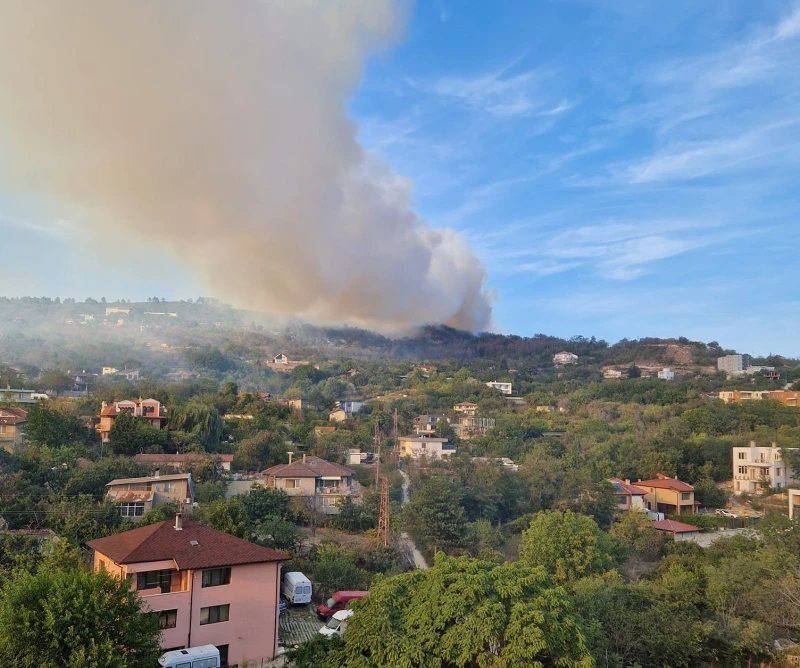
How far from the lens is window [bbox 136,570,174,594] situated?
1308 centimetres

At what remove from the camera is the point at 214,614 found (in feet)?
44.5

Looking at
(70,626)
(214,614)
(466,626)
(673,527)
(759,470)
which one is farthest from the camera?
(759,470)

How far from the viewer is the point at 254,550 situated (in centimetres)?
1438

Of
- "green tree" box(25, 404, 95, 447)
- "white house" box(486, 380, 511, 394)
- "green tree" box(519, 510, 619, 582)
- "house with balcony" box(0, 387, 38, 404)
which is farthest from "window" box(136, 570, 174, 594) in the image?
"white house" box(486, 380, 511, 394)

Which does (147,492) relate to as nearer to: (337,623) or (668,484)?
(337,623)

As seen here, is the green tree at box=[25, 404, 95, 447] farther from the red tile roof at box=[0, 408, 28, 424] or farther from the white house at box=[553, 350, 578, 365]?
the white house at box=[553, 350, 578, 365]

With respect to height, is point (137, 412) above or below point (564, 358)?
below

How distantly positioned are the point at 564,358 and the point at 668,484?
70017mm

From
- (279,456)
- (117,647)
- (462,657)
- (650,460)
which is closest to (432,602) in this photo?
(462,657)

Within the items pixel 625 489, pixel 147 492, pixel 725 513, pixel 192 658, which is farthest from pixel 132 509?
pixel 725 513

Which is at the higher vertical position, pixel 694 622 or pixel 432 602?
pixel 432 602

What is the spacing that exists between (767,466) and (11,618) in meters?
39.5

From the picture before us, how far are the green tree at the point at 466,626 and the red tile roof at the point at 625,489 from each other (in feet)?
80.1

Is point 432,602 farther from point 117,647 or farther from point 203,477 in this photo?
point 203,477
